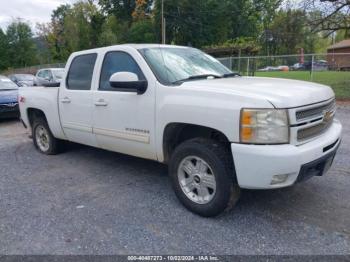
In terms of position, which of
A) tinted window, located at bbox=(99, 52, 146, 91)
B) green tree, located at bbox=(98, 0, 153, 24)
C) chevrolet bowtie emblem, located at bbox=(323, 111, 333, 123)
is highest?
green tree, located at bbox=(98, 0, 153, 24)

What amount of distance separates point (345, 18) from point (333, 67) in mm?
3533

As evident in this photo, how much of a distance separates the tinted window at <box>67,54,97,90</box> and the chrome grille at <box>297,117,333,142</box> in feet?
10.0

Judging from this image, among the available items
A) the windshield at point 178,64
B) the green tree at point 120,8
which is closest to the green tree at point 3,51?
the green tree at point 120,8

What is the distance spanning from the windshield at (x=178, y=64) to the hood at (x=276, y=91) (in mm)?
288

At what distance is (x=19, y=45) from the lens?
59.3m

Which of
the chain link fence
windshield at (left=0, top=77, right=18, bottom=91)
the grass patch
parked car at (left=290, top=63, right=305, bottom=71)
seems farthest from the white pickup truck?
parked car at (left=290, top=63, right=305, bottom=71)

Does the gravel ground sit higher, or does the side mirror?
the side mirror

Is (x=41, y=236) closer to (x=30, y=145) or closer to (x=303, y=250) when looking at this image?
(x=303, y=250)

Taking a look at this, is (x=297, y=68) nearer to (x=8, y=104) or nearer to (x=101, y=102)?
(x=8, y=104)

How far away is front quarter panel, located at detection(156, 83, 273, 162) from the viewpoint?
333cm

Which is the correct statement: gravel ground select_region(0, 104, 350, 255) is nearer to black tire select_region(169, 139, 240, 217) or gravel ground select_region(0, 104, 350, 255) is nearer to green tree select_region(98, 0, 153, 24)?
black tire select_region(169, 139, 240, 217)

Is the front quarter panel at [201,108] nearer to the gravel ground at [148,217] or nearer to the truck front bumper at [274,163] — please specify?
the truck front bumper at [274,163]

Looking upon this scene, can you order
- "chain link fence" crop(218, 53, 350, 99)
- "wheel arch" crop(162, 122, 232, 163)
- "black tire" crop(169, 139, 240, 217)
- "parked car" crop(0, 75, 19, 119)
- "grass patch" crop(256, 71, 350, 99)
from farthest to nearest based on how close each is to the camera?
"chain link fence" crop(218, 53, 350, 99)
"grass patch" crop(256, 71, 350, 99)
"parked car" crop(0, 75, 19, 119)
"wheel arch" crop(162, 122, 232, 163)
"black tire" crop(169, 139, 240, 217)

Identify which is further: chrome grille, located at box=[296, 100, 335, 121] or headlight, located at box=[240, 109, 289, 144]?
chrome grille, located at box=[296, 100, 335, 121]
